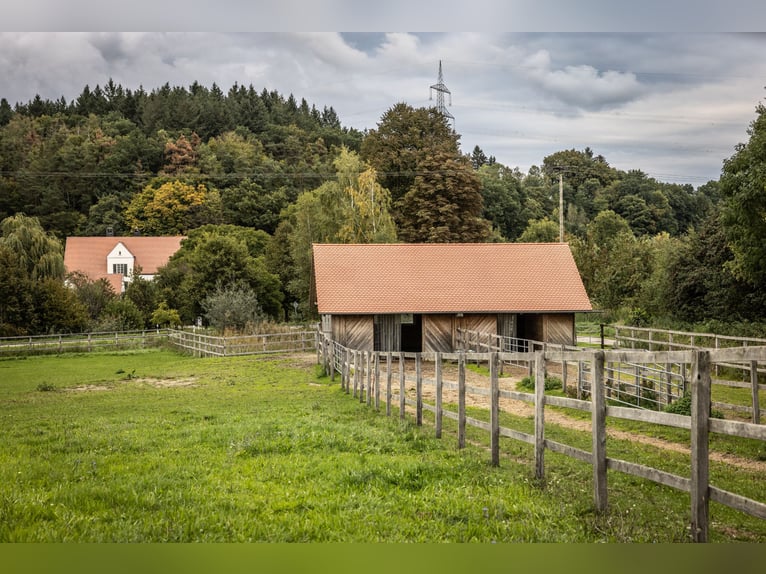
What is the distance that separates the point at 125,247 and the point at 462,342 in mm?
25873

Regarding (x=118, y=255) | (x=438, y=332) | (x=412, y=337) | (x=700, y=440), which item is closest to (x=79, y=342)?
(x=412, y=337)

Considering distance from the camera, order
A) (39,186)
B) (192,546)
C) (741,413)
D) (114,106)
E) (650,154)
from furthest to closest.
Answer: (114,106) < (39,186) < (650,154) < (741,413) < (192,546)

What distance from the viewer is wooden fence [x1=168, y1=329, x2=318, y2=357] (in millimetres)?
24219

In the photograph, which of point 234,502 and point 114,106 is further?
point 114,106

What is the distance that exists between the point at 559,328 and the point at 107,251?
25722 mm

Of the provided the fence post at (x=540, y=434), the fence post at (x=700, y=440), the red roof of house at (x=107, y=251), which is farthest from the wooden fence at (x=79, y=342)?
the fence post at (x=700, y=440)

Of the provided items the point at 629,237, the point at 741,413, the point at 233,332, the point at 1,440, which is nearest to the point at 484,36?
the point at 1,440

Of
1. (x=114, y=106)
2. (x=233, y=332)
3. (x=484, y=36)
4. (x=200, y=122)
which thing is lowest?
(x=233, y=332)

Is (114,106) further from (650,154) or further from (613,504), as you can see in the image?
(613,504)

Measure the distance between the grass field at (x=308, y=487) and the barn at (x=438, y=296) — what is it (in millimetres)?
12071

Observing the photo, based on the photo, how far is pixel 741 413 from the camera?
9.70 meters

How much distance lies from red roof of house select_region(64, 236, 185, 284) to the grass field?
1037 inches

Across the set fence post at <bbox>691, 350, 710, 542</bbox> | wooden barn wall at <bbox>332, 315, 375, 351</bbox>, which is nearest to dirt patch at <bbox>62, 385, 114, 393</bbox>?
wooden barn wall at <bbox>332, 315, 375, 351</bbox>

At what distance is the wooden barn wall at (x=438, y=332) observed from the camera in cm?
2133
